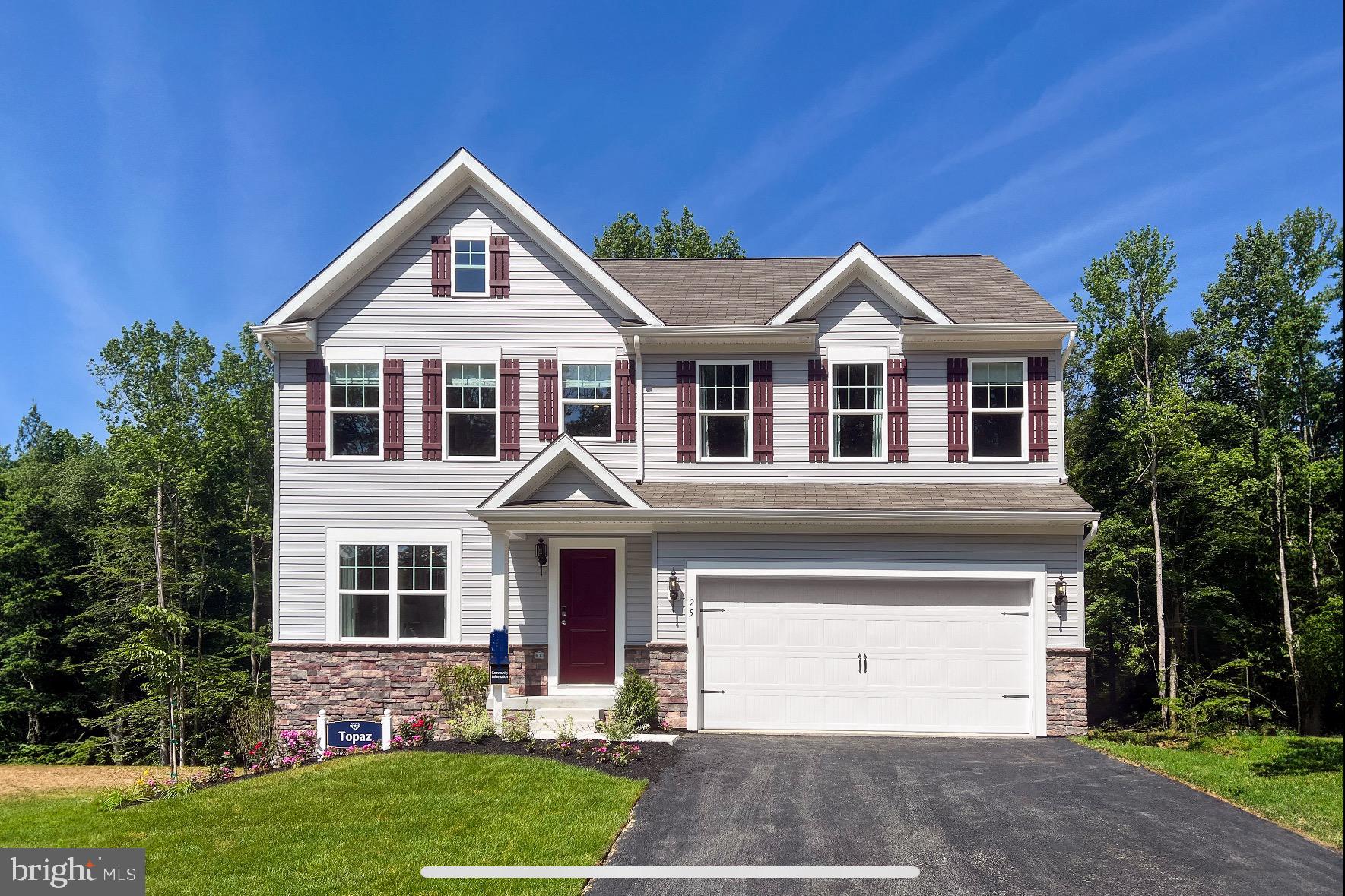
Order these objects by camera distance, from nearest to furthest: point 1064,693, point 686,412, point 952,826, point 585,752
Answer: point 952,826 < point 585,752 < point 1064,693 < point 686,412

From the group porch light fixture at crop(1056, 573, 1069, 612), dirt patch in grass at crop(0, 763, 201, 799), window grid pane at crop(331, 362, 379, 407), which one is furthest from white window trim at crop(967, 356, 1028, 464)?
dirt patch in grass at crop(0, 763, 201, 799)

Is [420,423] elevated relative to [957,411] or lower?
lower

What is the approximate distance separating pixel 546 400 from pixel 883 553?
6.05 meters

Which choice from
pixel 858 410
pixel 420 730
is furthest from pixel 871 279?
pixel 420 730

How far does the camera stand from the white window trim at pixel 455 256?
47.4 ft

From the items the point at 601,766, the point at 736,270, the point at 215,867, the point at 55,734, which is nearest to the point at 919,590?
the point at 601,766

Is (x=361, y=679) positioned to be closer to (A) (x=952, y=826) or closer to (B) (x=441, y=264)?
(B) (x=441, y=264)

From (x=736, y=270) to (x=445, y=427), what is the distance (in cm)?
679

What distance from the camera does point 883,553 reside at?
41.3 ft

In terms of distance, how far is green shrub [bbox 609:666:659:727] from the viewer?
11.9m

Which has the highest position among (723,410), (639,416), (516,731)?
(723,410)

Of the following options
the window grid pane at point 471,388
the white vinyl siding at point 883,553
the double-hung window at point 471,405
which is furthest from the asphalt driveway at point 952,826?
the window grid pane at point 471,388

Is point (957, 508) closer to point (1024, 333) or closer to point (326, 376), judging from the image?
point (1024, 333)

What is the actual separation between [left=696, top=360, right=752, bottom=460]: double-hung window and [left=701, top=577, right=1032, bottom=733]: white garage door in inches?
97.0
